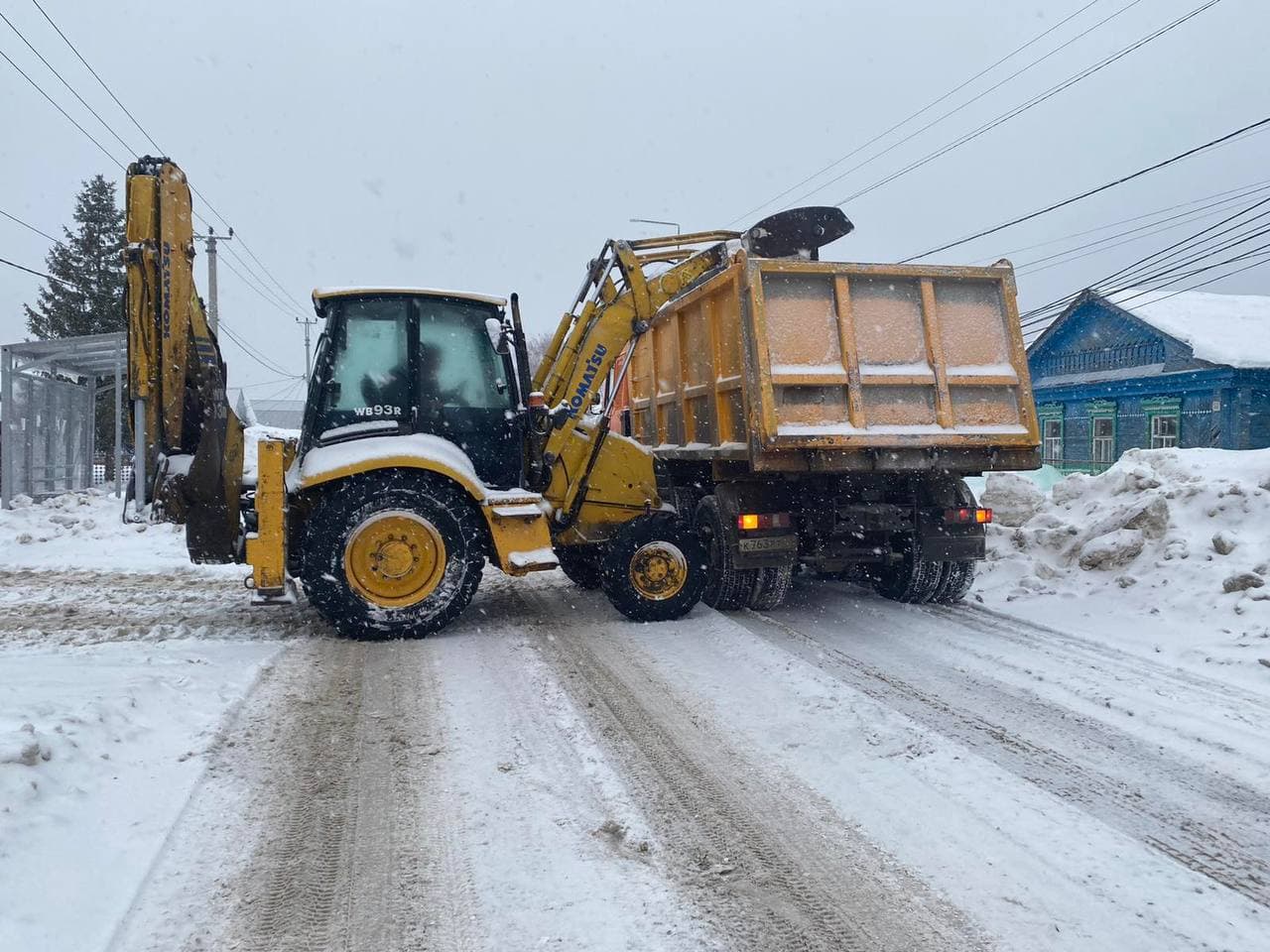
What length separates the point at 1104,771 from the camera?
4082mm

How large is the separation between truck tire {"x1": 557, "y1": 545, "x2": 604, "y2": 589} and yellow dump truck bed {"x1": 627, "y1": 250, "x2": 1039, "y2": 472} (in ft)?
6.44

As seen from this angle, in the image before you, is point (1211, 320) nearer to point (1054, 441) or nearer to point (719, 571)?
point (1054, 441)

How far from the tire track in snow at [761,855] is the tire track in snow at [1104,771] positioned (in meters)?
1.06

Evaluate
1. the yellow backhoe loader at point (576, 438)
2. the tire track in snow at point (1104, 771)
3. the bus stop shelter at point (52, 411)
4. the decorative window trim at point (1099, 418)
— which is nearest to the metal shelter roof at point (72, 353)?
the bus stop shelter at point (52, 411)

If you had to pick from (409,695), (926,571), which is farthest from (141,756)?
(926,571)

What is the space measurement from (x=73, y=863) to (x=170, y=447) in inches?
176

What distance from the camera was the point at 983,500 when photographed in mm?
10750

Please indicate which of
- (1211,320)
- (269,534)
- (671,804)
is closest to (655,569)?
(269,534)

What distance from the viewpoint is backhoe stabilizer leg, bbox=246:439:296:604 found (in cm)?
623

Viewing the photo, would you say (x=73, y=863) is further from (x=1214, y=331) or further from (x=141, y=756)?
(x=1214, y=331)

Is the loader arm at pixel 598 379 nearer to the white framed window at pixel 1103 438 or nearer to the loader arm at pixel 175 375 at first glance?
the loader arm at pixel 175 375

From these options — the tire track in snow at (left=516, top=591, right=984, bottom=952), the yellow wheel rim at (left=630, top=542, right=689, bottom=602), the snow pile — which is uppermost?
the snow pile

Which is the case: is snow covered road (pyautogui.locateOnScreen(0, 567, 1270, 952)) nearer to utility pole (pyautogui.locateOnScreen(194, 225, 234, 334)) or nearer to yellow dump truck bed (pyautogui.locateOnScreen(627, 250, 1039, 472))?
yellow dump truck bed (pyautogui.locateOnScreen(627, 250, 1039, 472))

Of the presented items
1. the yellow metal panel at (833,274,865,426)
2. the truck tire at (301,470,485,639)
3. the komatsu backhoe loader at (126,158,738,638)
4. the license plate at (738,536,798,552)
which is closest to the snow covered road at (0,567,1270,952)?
the truck tire at (301,470,485,639)
